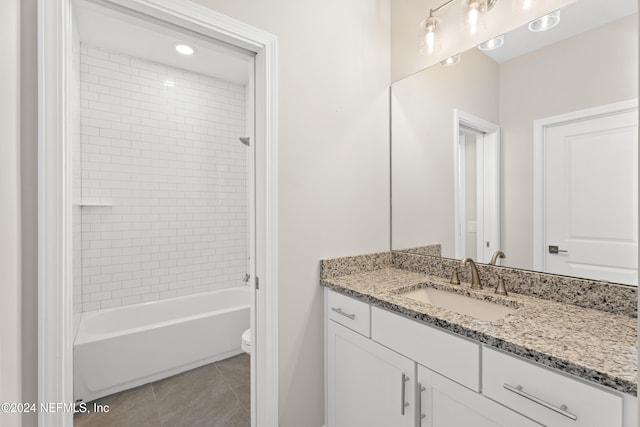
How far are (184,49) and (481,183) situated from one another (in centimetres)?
261

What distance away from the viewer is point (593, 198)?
112 centimetres

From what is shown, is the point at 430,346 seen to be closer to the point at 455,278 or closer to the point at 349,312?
the point at 349,312

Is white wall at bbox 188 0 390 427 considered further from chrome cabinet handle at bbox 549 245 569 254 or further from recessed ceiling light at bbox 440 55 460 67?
chrome cabinet handle at bbox 549 245 569 254

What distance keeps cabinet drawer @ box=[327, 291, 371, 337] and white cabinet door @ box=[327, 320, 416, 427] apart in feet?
0.11

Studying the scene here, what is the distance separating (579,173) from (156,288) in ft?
10.5

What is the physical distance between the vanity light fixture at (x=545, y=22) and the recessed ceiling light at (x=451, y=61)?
340 mm

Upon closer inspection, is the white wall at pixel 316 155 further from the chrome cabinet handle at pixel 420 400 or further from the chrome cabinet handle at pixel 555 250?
the chrome cabinet handle at pixel 555 250

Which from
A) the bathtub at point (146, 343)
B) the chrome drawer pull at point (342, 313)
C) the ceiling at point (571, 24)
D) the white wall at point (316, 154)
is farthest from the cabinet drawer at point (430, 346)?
the bathtub at point (146, 343)

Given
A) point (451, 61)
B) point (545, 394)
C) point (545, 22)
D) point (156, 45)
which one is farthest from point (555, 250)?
point (156, 45)

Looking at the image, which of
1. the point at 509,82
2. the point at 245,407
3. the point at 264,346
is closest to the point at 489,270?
the point at 509,82

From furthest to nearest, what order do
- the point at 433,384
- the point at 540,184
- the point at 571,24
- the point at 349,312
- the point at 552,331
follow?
the point at 349,312 < the point at 540,184 < the point at 571,24 < the point at 433,384 < the point at 552,331

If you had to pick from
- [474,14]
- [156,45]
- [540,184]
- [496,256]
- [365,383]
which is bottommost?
[365,383]

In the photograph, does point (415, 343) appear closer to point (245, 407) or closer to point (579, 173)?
point (579, 173)

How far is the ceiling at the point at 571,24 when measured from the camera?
1.07 m
